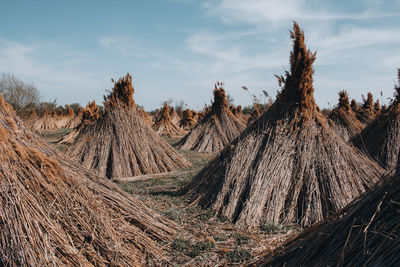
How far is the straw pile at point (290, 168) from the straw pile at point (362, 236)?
247cm

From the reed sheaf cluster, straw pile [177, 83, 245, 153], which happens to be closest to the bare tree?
the reed sheaf cluster

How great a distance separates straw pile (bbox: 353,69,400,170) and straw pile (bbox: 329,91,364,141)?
579 centimetres

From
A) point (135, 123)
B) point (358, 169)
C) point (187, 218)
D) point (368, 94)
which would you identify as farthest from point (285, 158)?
point (368, 94)

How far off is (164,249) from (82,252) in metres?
1.09

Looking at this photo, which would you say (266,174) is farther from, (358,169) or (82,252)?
(82,252)

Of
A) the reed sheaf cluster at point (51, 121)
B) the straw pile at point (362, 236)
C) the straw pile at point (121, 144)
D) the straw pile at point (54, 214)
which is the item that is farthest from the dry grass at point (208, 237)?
the reed sheaf cluster at point (51, 121)

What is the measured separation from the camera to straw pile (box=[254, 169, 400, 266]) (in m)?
1.87

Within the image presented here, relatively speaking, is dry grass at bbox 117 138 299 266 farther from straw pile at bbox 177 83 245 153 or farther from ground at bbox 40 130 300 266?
straw pile at bbox 177 83 245 153

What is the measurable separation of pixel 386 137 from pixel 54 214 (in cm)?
665

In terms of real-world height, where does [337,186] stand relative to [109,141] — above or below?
below

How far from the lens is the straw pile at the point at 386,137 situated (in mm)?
6820

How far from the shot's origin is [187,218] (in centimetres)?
520

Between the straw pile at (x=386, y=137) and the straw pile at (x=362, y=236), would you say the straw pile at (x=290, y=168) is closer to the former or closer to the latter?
the straw pile at (x=386, y=137)

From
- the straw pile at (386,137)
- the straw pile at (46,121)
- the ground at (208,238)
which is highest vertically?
the straw pile at (46,121)
